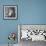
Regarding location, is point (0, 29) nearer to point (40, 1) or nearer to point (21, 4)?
point (21, 4)

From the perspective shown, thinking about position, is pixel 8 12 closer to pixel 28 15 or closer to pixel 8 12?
pixel 8 12

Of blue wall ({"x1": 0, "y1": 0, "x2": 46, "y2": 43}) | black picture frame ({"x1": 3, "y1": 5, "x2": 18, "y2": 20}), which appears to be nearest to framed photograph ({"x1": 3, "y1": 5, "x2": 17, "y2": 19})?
black picture frame ({"x1": 3, "y1": 5, "x2": 18, "y2": 20})

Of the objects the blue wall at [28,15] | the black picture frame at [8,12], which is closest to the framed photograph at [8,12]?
the black picture frame at [8,12]

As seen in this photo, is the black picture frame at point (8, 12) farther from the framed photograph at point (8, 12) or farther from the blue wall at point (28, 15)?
the blue wall at point (28, 15)

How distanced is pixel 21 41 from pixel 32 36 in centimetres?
39

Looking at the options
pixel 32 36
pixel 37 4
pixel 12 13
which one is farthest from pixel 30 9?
pixel 32 36

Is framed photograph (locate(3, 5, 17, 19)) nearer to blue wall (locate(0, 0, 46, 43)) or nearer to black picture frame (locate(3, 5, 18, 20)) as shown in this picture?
black picture frame (locate(3, 5, 18, 20))

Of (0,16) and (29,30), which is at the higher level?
(0,16)

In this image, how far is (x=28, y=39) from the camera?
4488mm

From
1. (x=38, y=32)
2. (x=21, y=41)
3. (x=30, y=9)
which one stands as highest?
(x=30, y=9)

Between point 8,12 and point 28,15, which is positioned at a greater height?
point 8,12

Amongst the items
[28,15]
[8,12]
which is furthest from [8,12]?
[28,15]

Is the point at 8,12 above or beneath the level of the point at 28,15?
above

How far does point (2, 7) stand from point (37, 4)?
1.17 meters
